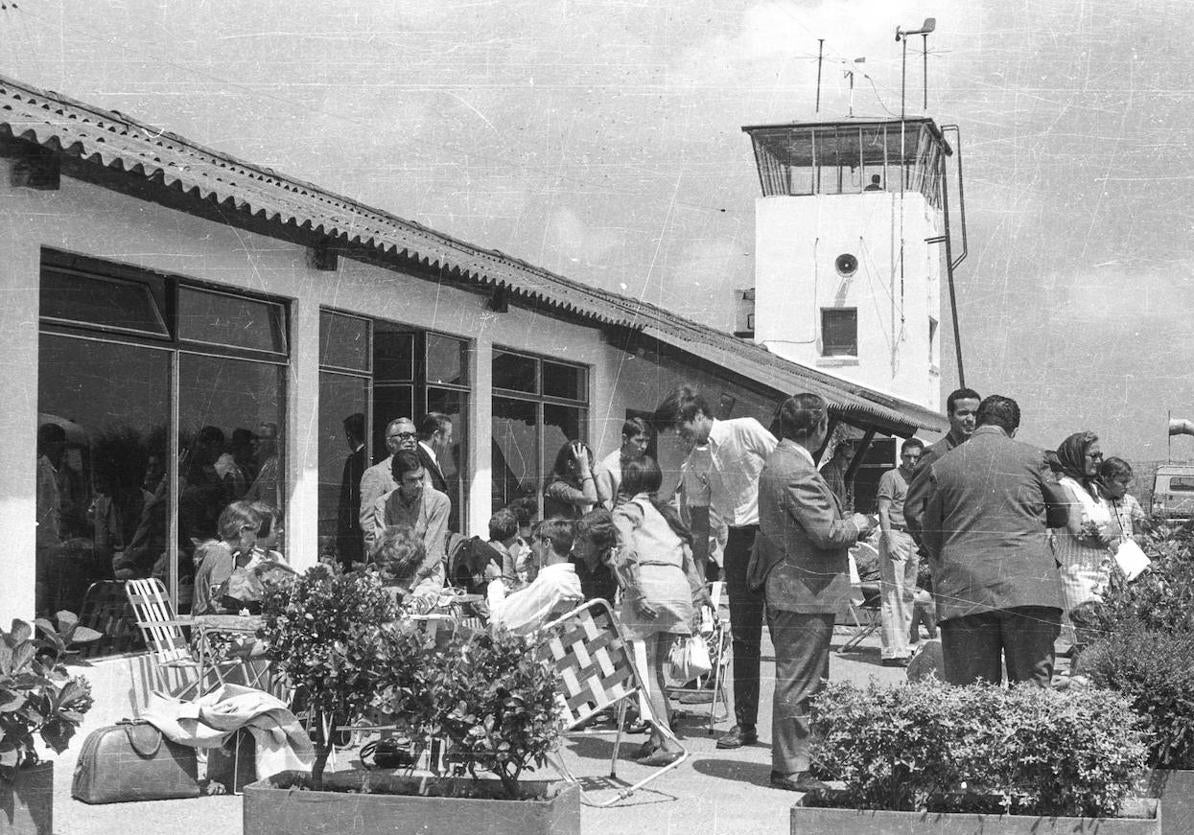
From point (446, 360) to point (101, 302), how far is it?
491 cm

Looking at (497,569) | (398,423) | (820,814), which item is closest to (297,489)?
(398,423)

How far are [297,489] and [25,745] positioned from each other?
521 centimetres

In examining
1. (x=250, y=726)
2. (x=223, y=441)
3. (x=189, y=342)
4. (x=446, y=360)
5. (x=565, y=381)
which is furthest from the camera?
(x=565, y=381)

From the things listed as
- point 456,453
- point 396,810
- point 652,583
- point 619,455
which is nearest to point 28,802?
point 396,810

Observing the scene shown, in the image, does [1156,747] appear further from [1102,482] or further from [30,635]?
[1102,482]

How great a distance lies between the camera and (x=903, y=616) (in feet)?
39.2

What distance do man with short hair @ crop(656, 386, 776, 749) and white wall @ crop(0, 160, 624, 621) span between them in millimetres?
3310

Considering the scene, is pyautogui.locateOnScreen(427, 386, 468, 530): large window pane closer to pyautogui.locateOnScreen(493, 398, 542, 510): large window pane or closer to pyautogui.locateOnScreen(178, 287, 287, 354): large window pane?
pyautogui.locateOnScreen(493, 398, 542, 510): large window pane

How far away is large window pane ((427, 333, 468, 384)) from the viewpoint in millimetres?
12766

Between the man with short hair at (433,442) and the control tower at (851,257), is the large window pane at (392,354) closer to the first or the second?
the man with short hair at (433,442)

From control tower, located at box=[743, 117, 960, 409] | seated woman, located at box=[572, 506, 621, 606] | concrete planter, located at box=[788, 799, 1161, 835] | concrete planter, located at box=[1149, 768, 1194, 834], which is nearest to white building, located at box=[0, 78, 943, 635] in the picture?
seated woman, located at box=[572, 506, 621, 606]

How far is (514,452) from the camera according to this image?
14.7 meters

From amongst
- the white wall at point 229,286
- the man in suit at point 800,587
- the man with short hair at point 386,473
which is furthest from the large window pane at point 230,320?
the man in suit at point 800,587

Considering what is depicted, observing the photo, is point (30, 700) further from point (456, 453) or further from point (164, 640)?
point (456, 453)
